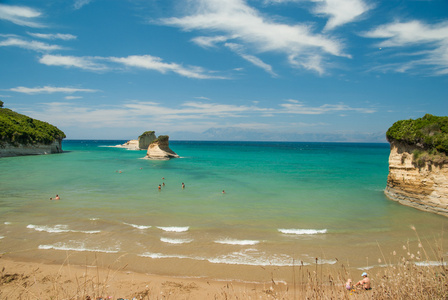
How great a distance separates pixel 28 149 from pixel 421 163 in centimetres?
7964

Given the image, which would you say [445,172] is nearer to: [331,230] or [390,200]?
[390,200]

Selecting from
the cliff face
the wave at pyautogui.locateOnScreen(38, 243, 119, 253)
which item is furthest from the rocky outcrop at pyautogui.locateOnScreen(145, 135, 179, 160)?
the wave at pyautogui.locateOnScreen(38, 243, 119, 253)

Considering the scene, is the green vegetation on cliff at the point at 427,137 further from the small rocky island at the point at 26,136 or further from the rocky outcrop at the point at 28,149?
the rocky outcrop at the point at 28,149

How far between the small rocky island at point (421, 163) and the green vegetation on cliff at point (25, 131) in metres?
73.4

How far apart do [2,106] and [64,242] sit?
9948 centimetres

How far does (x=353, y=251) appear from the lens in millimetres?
10914

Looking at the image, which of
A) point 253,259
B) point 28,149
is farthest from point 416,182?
point 28,149

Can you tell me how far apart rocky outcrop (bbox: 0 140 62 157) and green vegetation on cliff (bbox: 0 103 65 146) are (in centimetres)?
87

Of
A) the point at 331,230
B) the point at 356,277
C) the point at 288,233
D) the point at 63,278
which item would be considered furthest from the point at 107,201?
the point at 356,277

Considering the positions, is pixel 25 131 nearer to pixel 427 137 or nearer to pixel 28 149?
pixel 28 149

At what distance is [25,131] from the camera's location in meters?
62.2

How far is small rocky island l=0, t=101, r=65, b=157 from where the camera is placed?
56.4m

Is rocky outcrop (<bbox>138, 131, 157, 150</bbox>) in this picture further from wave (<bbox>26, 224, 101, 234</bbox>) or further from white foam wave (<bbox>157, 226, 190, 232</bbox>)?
white foam wave (<bbox>157, 226, 190, 232</bbox>)

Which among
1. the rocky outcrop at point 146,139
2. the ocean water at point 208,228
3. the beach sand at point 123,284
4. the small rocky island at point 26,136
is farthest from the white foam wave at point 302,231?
the rocky outcrop at point 146,139
